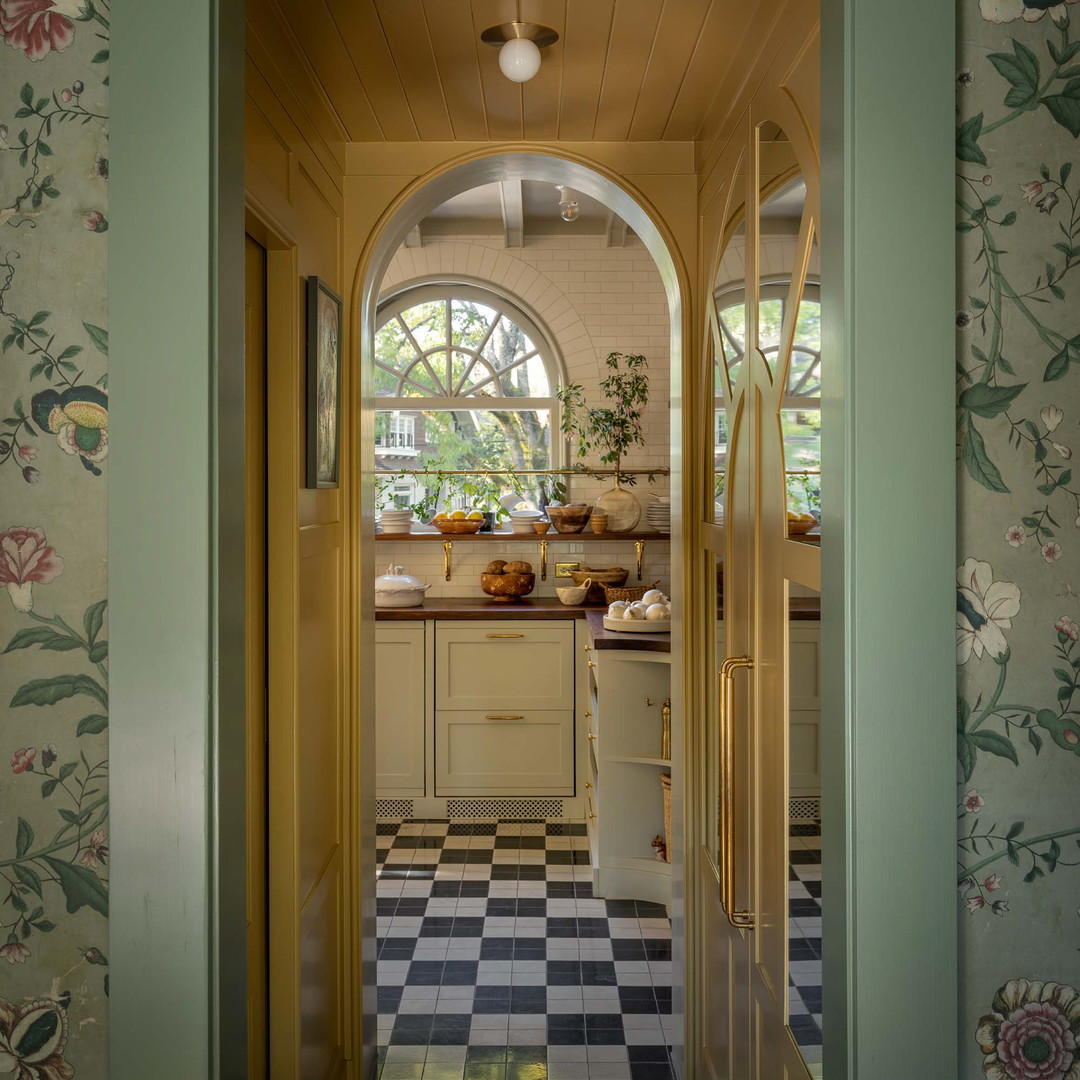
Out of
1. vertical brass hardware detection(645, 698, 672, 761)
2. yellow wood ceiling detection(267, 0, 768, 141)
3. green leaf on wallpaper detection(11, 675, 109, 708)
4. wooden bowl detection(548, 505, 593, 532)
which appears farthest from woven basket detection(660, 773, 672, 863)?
green leaf on wallpaper detection(11, 675, 109, 708)

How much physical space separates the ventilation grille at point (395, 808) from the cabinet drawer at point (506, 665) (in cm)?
55

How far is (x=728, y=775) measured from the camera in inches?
76.0

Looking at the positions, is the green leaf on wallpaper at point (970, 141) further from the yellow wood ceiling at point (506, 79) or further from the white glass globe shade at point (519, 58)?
the white glass globe shade at point (519, 58)

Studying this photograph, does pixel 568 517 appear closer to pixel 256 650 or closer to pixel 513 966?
pixel 513 966

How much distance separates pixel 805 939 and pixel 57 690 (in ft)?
3.99

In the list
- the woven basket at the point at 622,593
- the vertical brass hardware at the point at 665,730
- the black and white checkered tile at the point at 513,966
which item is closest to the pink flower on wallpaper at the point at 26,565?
the black and white checkered tile at the point at 513,966

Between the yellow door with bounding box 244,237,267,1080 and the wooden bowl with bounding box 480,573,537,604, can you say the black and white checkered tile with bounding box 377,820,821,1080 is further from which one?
the wooden bowl with bounding box 480,573,537,604

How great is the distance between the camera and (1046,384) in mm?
1131

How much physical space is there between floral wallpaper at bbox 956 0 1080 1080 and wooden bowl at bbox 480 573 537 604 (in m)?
4.07

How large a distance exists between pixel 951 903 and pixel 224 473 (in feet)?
3.22

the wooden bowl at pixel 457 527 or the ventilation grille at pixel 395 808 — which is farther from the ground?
the wooden bowl at pixel 457 527

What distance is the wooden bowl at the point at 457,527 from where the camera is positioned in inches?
208

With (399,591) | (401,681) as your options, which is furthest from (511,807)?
(399,591)

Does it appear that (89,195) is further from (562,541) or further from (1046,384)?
(562,541)
